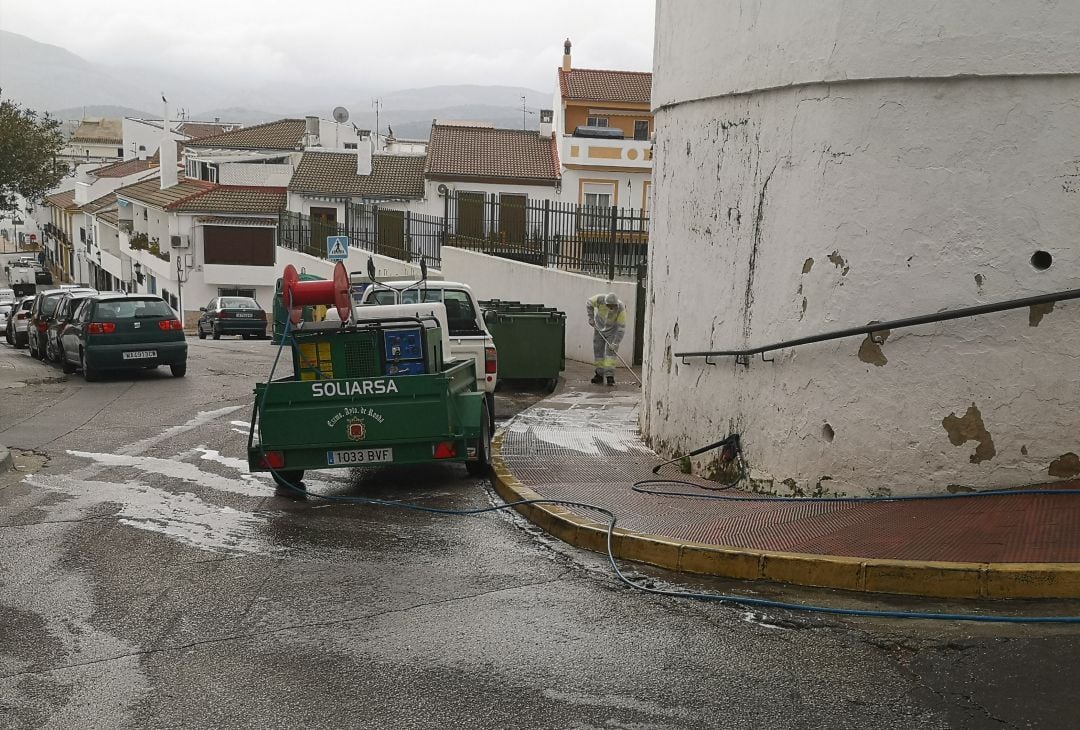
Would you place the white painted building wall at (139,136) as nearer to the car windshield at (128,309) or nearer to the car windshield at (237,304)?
the car windshield at (237,304)

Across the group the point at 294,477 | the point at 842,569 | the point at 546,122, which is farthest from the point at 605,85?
the point at 842,569

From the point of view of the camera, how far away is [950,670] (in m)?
5.69

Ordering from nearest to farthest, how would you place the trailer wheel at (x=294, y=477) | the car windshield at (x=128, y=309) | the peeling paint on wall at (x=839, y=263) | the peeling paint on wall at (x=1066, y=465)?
the peeling paint on wall at (x=1066, y=465)
the peeling paint on wall at (x=839, y=263)
the trailer wheel at (x=294, y=477)
the car windshield at (x=128, y=309)

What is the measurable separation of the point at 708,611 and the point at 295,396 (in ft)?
17.1

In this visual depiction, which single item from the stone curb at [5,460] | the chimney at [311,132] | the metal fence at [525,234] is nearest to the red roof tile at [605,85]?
the chimney at [311,132]

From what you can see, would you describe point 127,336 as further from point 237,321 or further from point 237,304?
point 237,304

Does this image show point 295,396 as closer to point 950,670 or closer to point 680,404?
point 680,404

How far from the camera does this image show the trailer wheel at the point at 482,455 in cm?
1159

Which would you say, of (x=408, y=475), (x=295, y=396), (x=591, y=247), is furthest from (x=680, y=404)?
(x=591, y=247)

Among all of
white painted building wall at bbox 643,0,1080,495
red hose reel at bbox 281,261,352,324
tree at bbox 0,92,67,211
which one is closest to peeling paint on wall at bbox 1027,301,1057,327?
white painted building wall at bbox 643,0,1080,495

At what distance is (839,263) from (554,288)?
1556cm

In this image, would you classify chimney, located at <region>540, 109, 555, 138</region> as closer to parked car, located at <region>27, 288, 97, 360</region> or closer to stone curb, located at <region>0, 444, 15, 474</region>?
parked car, located at <region>27, 288, 97, 360</region>

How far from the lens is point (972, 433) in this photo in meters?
8.74

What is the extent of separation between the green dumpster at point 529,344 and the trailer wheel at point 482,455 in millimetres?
7361
